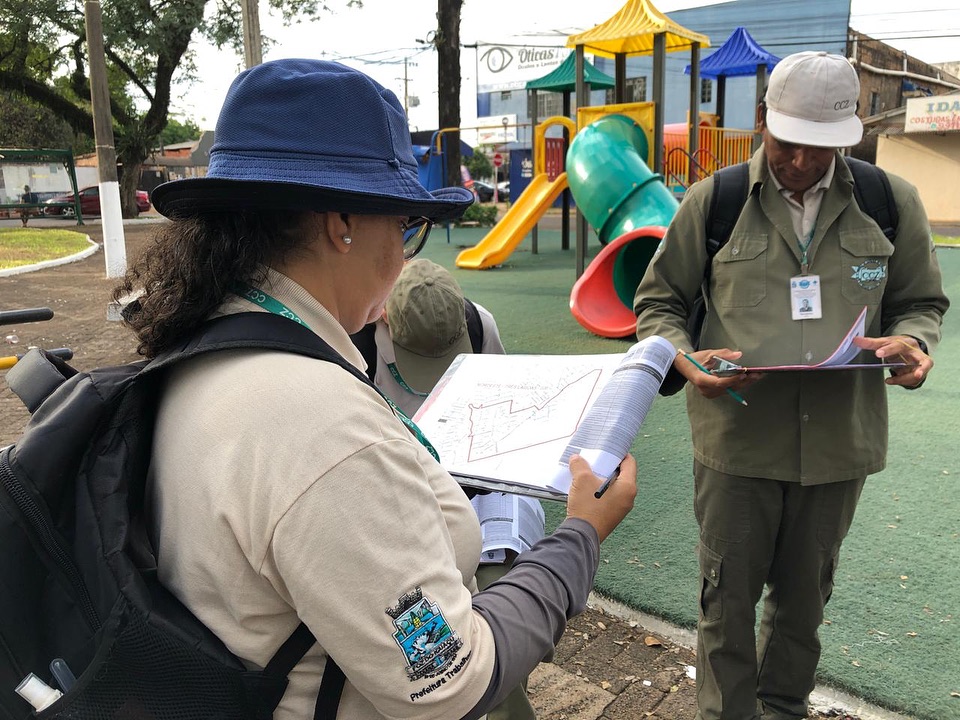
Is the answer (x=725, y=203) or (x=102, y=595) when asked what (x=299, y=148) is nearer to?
(x=102, y=595)

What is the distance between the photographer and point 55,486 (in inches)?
36.9

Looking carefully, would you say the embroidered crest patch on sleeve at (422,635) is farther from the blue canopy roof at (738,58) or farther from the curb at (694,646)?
the blue canopy roof at (738,58)

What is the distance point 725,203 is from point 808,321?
42 cm

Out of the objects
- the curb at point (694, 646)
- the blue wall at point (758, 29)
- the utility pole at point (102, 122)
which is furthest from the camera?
the blue wall at point (758, 29)

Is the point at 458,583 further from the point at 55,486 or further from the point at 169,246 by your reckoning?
the point at 169,246

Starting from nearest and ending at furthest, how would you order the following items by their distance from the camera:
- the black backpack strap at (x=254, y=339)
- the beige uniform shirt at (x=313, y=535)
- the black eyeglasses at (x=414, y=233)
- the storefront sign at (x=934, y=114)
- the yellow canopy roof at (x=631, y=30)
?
1. the beige uniform shirt at (x=313, y=535)
2. the black backpack strap at (x=254, y=339)
3. the black eyeglasses at (x=414, y=233)
4. the yellow canopy roof at (x=631, y=30)
5. the storefront sign at (x=934, y=114)

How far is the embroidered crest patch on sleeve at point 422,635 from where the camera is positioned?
92 cm

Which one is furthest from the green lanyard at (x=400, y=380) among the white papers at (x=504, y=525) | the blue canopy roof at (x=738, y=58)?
the blue canopy roof at (x=738, y=58)

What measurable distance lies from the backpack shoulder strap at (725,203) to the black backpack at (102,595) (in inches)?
63.1

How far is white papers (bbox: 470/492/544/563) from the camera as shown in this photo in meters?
1.91

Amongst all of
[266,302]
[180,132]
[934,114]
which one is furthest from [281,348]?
[180,132]

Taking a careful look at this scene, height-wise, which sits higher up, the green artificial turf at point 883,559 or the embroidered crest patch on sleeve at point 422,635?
the embroidered crest patch on sleeve at point 422,635

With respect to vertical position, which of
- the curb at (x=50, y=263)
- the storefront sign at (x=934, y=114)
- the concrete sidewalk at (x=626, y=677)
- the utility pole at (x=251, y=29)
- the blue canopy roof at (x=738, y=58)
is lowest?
the concrete sidewalk at (x=626, y=677)

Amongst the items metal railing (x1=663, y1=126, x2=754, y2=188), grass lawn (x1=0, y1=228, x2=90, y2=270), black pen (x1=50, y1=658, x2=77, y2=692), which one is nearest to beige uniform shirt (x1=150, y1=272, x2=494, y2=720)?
black pen (x1=50, y1=658, x2=77, y2=692)
